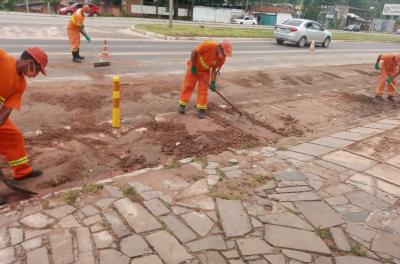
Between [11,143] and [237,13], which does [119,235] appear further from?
[237,13]

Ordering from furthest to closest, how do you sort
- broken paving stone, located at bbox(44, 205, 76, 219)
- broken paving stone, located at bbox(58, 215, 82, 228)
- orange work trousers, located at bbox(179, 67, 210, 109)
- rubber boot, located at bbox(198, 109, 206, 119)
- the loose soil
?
rubber boot, located at bbox(198, 109, 206, 119)
orange work trousers, located at bbox(179, 67, 210, 109)
the loose soil
broken paving stone, located at bbox(44, 205, 76, 219)
broken paving stone, located at bbox(58, 215, 82, 228)

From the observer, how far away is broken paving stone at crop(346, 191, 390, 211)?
4.28 meters

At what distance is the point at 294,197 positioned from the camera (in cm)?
432

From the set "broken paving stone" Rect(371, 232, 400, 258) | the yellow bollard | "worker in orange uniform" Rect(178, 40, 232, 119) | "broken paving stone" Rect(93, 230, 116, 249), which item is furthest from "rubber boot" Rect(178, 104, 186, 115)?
"broken paving stone" Rect(371, 232, 400, 258)

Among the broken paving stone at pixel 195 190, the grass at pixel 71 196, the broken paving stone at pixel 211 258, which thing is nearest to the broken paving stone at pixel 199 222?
the broken paving stone at pixel 211 258

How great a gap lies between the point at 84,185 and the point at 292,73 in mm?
9400

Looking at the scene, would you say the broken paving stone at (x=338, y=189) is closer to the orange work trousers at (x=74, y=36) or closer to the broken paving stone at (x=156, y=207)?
the broken paving stone at (x=156, y=207)

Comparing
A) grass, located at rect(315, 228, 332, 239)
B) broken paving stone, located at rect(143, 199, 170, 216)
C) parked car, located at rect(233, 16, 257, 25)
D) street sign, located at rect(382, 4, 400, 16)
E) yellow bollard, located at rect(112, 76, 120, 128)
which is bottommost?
grass, located at rect(315, 228, 332, 239)

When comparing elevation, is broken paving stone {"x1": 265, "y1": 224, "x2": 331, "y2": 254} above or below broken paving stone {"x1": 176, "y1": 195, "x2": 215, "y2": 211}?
below

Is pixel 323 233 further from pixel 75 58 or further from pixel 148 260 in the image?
pixel 75 58

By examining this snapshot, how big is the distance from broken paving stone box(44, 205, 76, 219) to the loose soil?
586 millimetres

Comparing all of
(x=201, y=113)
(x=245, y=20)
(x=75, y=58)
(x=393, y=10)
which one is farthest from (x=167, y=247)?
(x=393, y=10)

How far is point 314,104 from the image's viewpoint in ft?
29.2

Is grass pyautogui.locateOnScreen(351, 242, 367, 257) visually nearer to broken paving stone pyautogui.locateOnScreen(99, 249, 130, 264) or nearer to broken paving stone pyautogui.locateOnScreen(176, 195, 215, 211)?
broken paving stone pyautogui.locateOnScreen(176, 195, 215, 211)
